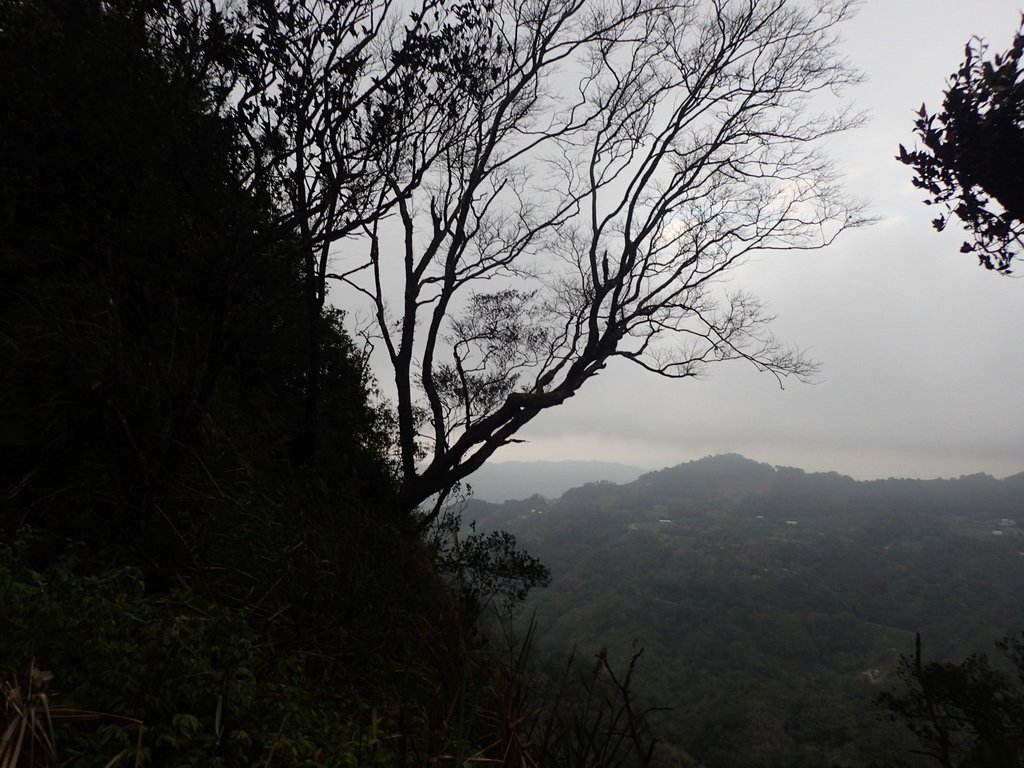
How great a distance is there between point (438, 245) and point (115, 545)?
7664 mm

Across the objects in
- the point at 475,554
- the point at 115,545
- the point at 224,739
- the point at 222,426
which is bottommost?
the point at 475,554

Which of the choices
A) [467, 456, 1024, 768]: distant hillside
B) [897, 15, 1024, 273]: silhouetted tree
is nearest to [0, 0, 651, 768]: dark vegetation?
[897, 15, 1024, 273]: silhouetted tree

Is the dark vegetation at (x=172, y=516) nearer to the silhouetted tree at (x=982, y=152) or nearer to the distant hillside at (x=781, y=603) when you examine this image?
the silhouetted tree at (x=982, y=152)

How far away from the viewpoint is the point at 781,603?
96.2 m

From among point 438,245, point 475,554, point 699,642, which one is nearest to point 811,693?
point 699,642

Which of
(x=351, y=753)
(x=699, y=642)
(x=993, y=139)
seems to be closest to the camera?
(x=351, y=753)

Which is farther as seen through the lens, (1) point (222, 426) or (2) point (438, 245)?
(2) point (438, 245)

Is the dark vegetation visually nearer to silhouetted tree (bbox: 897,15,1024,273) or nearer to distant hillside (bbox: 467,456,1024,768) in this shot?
silhouetted tree (bbox: 897,15,1024,273)

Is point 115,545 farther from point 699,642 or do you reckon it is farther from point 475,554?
point 699,642

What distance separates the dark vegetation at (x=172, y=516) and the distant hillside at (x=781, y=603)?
124ft

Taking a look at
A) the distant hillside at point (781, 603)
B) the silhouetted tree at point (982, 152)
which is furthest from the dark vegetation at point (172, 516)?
the distant hillside at point (781, 603)

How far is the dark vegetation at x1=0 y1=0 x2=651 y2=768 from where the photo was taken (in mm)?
1652

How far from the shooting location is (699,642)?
79.8m

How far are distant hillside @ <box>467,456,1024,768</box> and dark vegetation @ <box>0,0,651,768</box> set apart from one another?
124 feet
